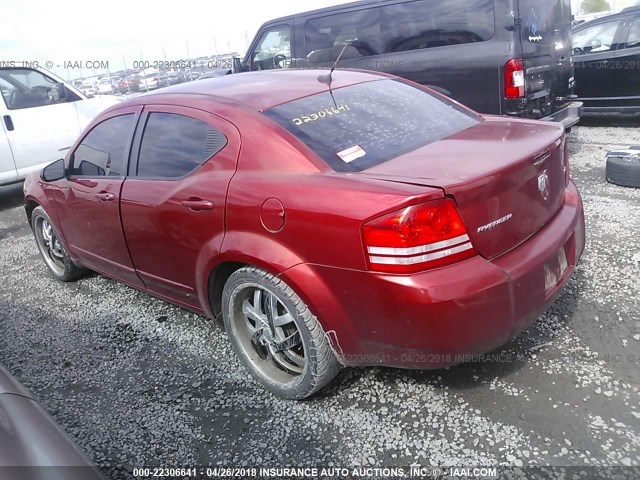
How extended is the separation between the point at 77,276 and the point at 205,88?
2.27m

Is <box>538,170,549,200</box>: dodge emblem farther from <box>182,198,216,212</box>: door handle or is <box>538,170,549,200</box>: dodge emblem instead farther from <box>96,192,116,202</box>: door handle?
<box>96,192,116,202</box>: door handle

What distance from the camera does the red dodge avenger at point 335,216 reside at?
2.13 metres

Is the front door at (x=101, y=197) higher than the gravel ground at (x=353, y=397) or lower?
higher

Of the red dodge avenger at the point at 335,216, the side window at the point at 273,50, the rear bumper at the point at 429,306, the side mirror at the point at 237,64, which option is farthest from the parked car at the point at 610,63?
the rear bumper at the point at 429,306

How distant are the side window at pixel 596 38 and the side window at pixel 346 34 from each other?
3598 millimetres

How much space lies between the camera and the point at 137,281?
3473 mm

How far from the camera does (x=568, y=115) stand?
6371mm

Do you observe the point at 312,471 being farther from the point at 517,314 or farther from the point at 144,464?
the point at 517,314

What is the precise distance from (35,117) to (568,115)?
6983mm

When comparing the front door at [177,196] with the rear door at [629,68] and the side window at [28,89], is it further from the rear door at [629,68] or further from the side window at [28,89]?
the rear door at [629,68]

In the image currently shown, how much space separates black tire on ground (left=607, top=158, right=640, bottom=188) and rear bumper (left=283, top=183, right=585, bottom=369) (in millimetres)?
3224

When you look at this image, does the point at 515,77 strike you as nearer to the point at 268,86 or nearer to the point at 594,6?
the point at 268,86

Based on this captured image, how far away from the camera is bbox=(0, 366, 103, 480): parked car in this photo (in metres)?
1.46

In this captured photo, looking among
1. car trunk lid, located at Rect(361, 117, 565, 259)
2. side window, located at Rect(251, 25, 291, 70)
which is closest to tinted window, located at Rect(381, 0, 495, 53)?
side window, located at Rect(251, 25, 291, 70)
